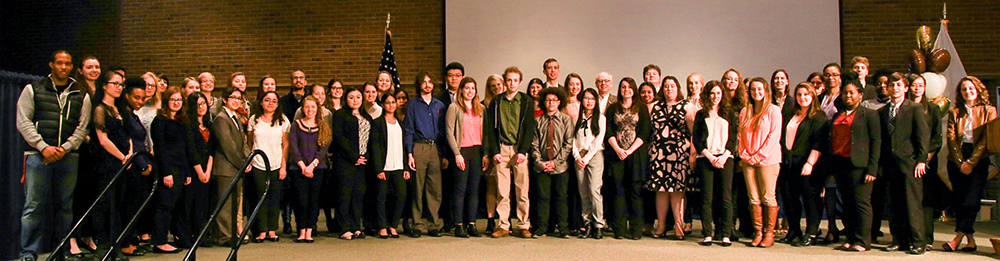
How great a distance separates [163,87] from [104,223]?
139 cm

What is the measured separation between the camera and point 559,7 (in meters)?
7.61

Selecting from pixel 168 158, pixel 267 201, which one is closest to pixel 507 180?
pixel 267 201

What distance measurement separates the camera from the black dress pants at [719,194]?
171 inches

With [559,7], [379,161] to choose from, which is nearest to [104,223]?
[379,161]

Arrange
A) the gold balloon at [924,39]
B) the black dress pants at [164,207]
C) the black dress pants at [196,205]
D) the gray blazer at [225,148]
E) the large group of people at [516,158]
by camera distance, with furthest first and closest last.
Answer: the gold balloon at [924,39] → the gray blazer at [225,148] → the black dress pants at [196,205] → the black dress pants at [164,207] → the large group of people at [516,158]

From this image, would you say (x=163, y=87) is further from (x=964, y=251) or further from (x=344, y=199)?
(x=964, y=251)

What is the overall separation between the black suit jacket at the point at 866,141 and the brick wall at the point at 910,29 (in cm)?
353

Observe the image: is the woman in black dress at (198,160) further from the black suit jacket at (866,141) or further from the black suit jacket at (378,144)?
the black suit jacket at (866,141)

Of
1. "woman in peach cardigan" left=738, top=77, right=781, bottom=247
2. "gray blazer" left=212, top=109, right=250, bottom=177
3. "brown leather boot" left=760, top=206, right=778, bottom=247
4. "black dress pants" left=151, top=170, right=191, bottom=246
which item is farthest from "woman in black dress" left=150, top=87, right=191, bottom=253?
"brown leather boot" left=760, top=206, right=778, bottom=247

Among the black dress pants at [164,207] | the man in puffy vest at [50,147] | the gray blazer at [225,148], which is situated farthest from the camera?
the gray blazer at [225,148]

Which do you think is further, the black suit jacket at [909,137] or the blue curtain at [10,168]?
the black suit jacket at [909,137]

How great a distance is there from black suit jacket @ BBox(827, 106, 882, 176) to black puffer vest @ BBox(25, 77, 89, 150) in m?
4.64

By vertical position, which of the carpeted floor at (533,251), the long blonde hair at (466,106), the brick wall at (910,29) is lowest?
the carpeted floor at (533,251)

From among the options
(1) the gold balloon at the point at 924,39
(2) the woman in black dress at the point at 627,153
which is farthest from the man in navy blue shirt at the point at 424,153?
(1) the gold balloon at the point at 924,39
